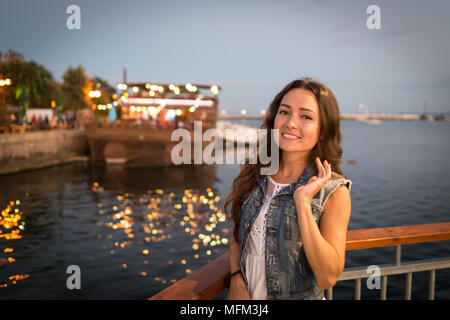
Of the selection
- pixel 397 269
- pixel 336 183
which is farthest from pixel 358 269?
pixel 336 183

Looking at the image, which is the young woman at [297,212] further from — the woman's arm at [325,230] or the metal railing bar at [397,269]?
the metal railing bar at [397,269]

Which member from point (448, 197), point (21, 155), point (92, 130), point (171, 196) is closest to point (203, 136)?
point (92, 130)

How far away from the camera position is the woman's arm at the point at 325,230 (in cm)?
189

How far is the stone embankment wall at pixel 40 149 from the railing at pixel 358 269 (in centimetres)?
2807

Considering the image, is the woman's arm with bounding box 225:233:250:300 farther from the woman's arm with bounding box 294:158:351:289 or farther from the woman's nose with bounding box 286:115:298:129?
the woman's nose with bounding box 286:115:298:129

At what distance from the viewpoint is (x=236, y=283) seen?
7.27 feet

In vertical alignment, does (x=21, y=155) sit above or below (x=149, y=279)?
above

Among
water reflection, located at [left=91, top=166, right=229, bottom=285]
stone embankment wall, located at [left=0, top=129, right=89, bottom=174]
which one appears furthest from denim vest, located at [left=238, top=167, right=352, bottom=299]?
stone embankment wall, located at [left=0, top=129, right=89, bottom=174]

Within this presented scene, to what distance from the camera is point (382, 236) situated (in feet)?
8.71

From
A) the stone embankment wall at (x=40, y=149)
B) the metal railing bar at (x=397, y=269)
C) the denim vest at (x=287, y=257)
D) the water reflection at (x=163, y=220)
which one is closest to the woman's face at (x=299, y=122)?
the denim vest at (x=287, y=257)

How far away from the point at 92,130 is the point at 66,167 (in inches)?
156

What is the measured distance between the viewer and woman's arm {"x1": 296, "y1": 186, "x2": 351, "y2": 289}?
6.21ft

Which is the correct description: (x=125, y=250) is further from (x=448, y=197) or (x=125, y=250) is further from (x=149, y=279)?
(x=448, y=197)

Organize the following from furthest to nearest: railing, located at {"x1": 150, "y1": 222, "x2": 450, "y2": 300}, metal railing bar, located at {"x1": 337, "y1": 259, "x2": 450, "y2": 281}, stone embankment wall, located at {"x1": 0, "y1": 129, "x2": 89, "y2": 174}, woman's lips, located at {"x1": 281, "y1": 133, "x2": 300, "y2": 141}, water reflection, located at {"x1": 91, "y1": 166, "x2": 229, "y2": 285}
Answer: stone embankment wall, located at {"x1": 0, "y1": 129, "x2": 89, "y2": 174} → water reflection, located at {"x1": 91, "y1": 166, "x2": 229, "y2": 285} → metal railing bar, located at {"x1": 337, "y1": 259, "x2": 450, "y2": 281} → woman's lips, located at {"x1": 281, "y1": 133, "x2": 300, "y2": 141} → railing, located at {"x1": 150, "y1": 222, "x2": 450, "y2": 300}
